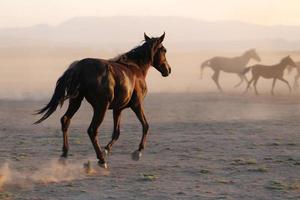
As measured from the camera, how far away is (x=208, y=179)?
7.94 m

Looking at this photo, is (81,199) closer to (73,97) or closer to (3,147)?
(73,97)

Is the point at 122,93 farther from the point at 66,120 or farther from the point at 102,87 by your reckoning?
the point at 66,120

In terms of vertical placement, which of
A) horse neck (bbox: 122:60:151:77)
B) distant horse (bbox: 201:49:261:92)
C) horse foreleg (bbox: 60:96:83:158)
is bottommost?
distant horse (bbox: 201:49:261:92)

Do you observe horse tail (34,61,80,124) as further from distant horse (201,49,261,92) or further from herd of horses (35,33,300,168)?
distant horse (201,49,261,92)

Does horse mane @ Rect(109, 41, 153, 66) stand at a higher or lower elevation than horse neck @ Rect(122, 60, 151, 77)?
higher

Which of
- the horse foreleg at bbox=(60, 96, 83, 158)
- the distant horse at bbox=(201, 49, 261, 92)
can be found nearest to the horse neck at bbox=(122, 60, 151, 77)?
the horse foreleg at bbox=(60, 96, 83, 158)

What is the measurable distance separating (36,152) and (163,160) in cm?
259

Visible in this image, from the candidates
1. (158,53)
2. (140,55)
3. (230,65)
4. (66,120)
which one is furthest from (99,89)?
(230,65)

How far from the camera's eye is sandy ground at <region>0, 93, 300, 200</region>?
285 inches

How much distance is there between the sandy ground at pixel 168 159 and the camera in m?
7.24

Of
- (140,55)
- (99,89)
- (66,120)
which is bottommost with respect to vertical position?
(66,120)

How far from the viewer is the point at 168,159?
9.55 m

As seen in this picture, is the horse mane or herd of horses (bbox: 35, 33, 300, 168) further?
the horse mane

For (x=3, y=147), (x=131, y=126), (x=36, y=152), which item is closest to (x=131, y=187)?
(x=36, y=152)
